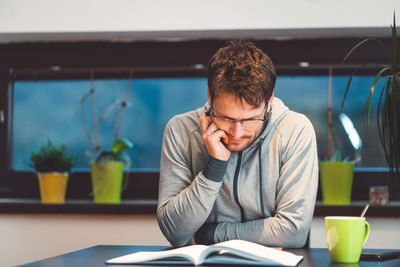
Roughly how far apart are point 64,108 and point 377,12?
5.78 ft

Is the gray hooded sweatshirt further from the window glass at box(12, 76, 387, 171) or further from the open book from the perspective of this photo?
the window glass at box(12, 76, 387, 171)

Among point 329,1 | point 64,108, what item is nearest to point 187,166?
point 329,1

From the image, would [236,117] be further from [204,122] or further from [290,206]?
[290,206]

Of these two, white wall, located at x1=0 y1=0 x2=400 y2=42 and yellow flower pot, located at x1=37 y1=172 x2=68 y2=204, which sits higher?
white wall, located at x1=0 y1=0 x2=400 y2=42

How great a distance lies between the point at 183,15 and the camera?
103 inches

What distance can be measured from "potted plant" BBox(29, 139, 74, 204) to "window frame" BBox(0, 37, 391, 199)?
0.15 meters

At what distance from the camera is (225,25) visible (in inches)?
102

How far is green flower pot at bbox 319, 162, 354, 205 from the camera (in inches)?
102

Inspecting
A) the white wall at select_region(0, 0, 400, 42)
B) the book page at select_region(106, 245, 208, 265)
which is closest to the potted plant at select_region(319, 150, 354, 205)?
the white wall at select_region(0, 0, 400, 42)

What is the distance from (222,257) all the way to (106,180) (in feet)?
5.34

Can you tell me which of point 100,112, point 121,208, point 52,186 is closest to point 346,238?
point 121,208

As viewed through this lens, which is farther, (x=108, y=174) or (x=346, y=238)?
(x=108, y=174)

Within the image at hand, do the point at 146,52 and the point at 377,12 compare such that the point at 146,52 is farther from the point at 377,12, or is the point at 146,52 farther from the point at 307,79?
the point at 377,12

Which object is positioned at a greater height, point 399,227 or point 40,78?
point 40,78
